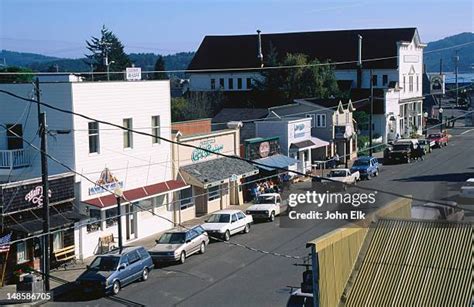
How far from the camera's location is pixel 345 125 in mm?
56625

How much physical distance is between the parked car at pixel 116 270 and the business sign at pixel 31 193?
131 inches

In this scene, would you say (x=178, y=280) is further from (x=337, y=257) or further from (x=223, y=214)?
(x=337, y=257)

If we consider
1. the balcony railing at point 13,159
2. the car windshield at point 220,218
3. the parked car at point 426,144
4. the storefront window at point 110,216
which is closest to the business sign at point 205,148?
the car windshield at point 220,218

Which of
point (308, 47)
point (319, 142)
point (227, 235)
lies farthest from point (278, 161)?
point (308, 47)

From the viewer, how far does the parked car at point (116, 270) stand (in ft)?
78.0

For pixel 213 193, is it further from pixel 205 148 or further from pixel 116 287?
pixel 116 287

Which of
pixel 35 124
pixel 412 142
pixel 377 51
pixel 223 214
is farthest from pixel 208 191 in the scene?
pixel 377 51

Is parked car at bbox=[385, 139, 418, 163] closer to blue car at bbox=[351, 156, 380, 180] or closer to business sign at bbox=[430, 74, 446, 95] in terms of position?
blue car at bbox=[351, 156, 380, 180]

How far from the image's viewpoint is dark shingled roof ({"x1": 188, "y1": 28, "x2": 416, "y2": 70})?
3147 inches

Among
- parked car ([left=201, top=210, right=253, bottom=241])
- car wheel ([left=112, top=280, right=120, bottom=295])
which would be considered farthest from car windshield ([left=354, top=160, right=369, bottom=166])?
car wheel ([left=112, top=280, right=120, bottom=295])

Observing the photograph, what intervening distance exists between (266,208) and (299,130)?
564 inches

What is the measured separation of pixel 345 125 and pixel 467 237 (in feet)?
135

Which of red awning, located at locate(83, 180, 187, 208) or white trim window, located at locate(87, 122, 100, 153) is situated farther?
white trim window, located at locate(87, 122, 100, 153)

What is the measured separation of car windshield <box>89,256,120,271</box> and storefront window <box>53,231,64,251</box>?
11.0 ft
